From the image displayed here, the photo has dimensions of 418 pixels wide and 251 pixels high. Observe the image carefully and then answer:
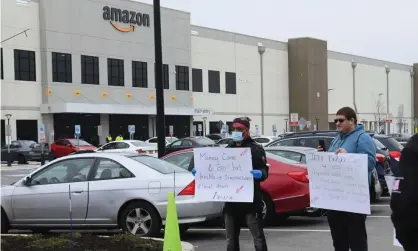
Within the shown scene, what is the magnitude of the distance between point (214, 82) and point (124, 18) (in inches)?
563

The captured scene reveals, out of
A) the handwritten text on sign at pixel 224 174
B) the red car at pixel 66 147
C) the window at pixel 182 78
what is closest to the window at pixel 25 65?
the red car at pixel 66 147

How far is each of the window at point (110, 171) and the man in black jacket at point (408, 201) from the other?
6.95 metres

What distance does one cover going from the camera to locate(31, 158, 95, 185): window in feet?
31.9

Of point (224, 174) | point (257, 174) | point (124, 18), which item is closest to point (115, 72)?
point (124, 18)

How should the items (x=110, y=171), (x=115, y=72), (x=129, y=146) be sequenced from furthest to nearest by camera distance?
(x=115, y=72) < (x=129, y=146) < (x=110, y=171)

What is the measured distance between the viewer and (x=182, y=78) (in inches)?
2317

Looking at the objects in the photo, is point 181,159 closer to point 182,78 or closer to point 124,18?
point 124,18

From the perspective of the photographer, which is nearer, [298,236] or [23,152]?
[298,236]

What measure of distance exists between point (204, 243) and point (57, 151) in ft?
100.0

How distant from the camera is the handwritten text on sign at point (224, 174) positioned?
6699 millimetres

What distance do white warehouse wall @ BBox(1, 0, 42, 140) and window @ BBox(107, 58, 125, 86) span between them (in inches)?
282

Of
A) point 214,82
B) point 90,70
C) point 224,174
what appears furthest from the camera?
point 214,82

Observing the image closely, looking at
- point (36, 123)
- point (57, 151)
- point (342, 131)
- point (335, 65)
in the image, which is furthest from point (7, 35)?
point (335, 65)

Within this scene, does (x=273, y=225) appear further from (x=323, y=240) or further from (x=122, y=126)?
(x=122, y=126)
